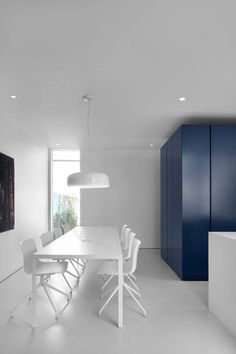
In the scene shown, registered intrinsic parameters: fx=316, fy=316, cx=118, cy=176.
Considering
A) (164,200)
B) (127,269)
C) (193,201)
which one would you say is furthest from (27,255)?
(164,200)

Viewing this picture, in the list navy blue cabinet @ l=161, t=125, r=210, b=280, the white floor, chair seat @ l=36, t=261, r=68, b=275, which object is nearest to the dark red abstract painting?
the white floor

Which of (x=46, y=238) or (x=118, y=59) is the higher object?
(x=118, y=59)

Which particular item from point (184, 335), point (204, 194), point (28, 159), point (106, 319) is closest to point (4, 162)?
point (28, 159)

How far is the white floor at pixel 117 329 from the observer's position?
277 centimetres

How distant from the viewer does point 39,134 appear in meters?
6.88

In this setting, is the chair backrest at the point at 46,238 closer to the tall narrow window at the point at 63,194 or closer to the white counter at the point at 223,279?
the white counter at the point at 223,279

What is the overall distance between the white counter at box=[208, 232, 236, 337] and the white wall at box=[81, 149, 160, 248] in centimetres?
503

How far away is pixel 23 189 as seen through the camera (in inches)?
244

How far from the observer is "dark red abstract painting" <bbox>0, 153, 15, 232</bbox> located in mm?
4921

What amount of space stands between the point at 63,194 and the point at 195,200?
4.50 m

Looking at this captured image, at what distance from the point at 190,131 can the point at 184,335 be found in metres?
3.27

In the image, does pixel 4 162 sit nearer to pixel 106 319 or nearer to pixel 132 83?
pixel 132 83

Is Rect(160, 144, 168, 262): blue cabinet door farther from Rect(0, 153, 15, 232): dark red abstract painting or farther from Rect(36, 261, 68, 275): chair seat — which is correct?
Rect(36, 261, 68, 275): chair seat

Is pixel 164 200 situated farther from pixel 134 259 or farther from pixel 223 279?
pixel 223 279
